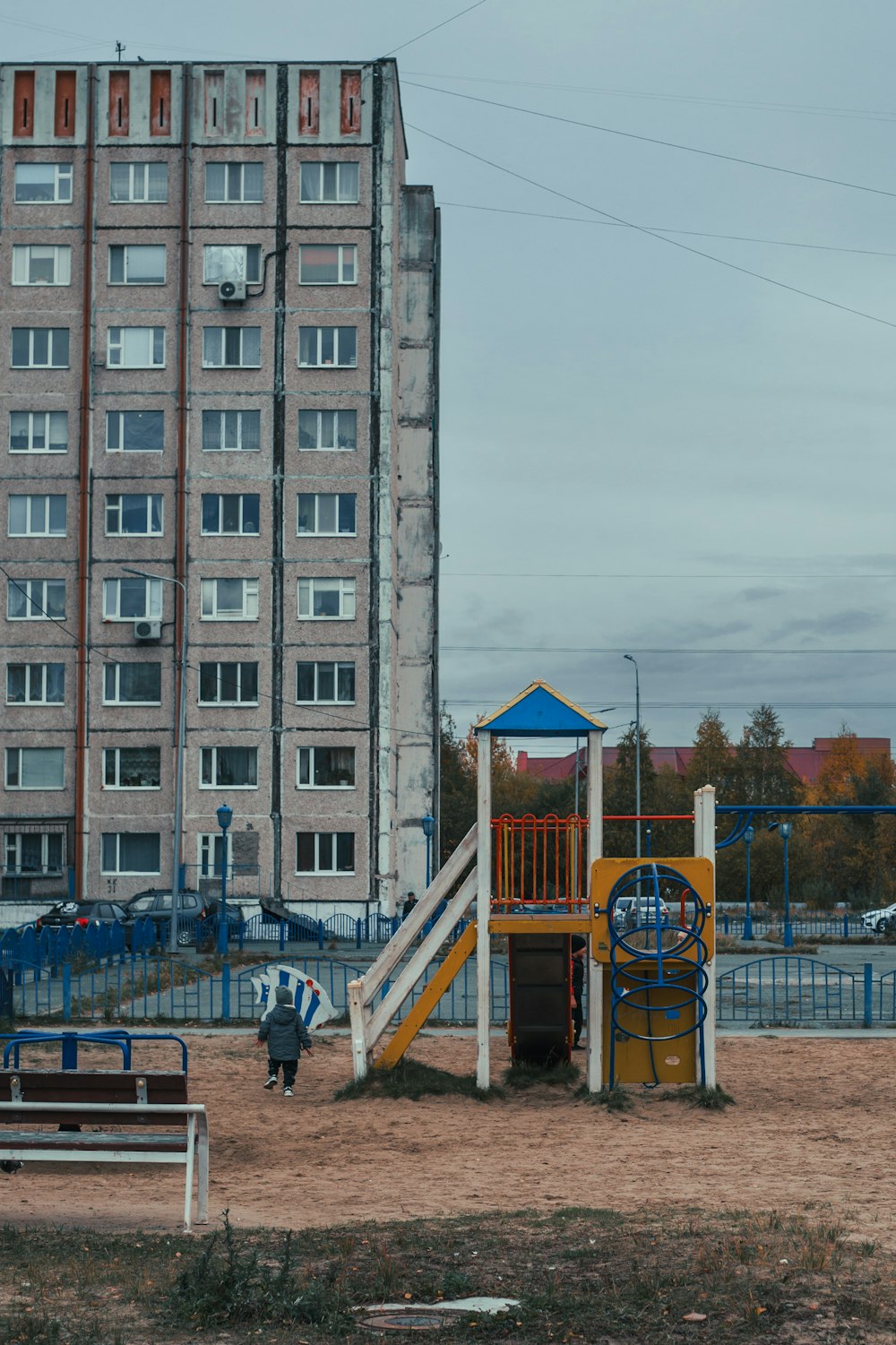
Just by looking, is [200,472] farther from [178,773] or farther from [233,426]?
[178,773]

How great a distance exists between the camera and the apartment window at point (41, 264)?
5475 centimetres

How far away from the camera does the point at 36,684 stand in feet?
176

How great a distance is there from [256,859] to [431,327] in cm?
2142

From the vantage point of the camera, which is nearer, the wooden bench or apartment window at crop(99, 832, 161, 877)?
the wooden bench

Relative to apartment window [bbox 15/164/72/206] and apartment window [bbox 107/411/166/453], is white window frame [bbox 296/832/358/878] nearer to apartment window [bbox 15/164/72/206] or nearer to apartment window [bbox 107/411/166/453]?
apartment window [bbox 107/411/166/453]

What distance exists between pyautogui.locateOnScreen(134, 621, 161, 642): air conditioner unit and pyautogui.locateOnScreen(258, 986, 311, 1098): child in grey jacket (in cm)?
3763

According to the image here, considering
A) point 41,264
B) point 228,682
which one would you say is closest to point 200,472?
point 228,682

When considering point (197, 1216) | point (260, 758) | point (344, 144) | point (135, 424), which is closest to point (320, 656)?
point (260, 758)

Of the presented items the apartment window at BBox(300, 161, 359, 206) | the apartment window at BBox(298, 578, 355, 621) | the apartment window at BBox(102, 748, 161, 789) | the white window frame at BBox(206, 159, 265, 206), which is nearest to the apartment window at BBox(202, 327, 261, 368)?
the white window frame at BBox(206, 159, 265, 206)

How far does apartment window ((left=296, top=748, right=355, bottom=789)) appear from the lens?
5275 cm

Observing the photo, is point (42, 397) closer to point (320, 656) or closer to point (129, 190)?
point (129, 190)

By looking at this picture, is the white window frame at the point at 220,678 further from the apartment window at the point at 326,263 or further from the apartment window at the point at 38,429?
the apartment window at the point at 326,263

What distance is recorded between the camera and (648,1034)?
15.7 meters

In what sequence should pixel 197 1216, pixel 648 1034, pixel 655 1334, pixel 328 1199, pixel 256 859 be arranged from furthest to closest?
pixel 256 859
pixel 648 1034
pixel 328 1199
pixel 197 1216
pixel 655 1334
